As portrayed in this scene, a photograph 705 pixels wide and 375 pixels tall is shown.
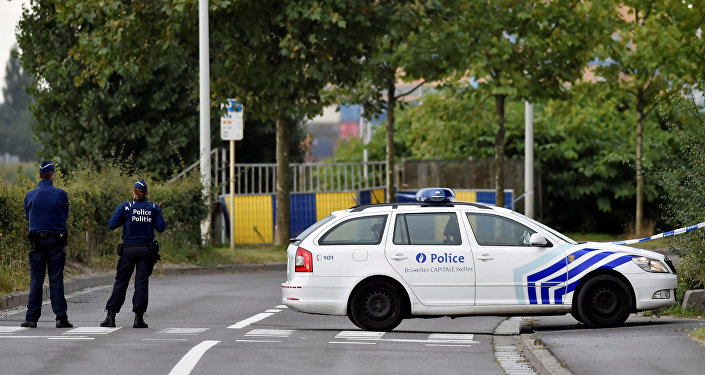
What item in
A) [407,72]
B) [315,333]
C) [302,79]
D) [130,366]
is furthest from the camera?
A: [407,72]

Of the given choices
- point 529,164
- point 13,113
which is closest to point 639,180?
point 529,164

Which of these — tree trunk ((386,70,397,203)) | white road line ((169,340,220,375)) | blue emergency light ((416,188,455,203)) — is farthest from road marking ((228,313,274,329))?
tree trunk ((386,70,397,203))

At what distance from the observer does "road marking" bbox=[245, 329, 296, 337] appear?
43.6ft

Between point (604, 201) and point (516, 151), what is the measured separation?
340cm

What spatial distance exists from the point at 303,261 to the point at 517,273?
228cm

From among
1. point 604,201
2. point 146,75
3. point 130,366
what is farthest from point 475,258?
point 604,201

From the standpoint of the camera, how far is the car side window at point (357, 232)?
13.9m

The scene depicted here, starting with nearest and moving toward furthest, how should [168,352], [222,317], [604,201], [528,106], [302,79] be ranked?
[168,352] < [222,317] < [302,79] < [528,106] < [604,201]

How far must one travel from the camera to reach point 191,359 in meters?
11.0

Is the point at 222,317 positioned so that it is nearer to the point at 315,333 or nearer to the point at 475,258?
the point at 315,333

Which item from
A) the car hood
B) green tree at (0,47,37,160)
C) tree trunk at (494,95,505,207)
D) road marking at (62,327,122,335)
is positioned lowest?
road marking at (62,327,122,335)

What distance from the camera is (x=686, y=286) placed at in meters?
15.5

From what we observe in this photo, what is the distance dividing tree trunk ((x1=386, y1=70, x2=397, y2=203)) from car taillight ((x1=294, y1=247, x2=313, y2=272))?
17.0 metres

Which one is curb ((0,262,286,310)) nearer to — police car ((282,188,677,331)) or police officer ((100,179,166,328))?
police officer ((100,179,166,328))
